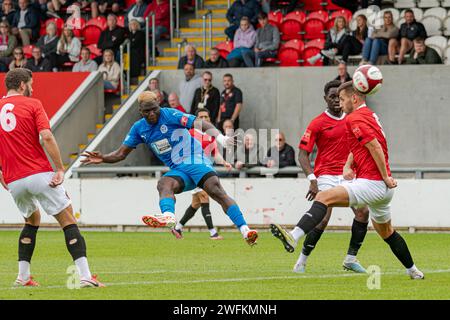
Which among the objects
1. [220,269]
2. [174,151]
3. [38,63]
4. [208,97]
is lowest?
[220,269]

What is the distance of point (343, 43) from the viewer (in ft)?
81.8

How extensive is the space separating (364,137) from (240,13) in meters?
15.4

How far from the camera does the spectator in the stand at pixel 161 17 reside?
28266 millimetres

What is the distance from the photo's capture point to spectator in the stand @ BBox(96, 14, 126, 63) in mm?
27781

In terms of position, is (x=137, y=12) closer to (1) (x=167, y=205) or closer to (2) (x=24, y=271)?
(1) (x=167, y=205)

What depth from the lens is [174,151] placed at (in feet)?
48.2

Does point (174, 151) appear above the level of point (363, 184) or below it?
below

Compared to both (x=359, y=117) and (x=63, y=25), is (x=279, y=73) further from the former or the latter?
(x=359, y=117)

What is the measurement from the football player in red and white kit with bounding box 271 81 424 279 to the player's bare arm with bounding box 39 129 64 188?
88.4 inches

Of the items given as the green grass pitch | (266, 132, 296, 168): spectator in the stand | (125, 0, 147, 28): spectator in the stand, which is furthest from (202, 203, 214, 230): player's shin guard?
(125, 0, 147, 28): spectator in the stand

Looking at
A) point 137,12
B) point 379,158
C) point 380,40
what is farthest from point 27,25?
point 379,158
